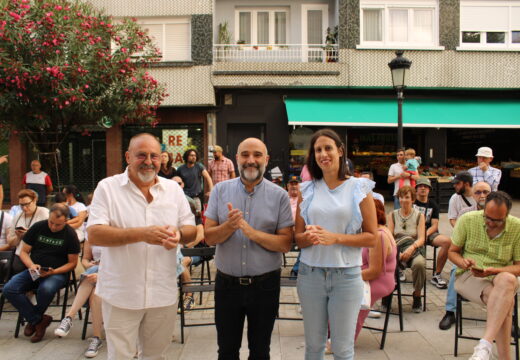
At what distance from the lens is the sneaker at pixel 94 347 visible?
4176 millimetres

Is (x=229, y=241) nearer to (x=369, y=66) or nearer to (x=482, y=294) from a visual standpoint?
(x=482, y=294)

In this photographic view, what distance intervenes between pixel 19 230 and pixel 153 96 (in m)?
6.63

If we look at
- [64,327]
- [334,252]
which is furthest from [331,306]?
[64,327]

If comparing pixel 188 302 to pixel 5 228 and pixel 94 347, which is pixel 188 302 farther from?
pixel 5 228

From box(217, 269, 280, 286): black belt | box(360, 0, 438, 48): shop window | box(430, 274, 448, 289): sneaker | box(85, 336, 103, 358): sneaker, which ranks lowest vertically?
box(85, 336, 103, 358): sneaker

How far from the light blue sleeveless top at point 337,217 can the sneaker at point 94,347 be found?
2480 mm

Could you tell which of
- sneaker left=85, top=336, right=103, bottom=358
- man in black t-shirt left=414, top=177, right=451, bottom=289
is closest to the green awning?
man in black t-shirt left=414, top=177, right=451, bottom=289

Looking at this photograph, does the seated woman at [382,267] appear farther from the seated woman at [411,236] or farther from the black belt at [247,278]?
the black belt at [247,278]

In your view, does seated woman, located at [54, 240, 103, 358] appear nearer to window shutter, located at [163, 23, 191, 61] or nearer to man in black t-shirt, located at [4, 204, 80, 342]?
man in black t-shirt, located at [4, 204, 80, 342]

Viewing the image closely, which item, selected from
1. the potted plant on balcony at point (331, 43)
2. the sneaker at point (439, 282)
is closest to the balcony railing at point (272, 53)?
the potted plant on balcony at point (331, 43)

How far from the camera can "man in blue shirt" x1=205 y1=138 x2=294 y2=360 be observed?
2.98 metres

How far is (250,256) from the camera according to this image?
298 cm

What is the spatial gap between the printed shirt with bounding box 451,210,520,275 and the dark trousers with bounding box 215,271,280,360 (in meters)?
2.19

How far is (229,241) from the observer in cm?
303
